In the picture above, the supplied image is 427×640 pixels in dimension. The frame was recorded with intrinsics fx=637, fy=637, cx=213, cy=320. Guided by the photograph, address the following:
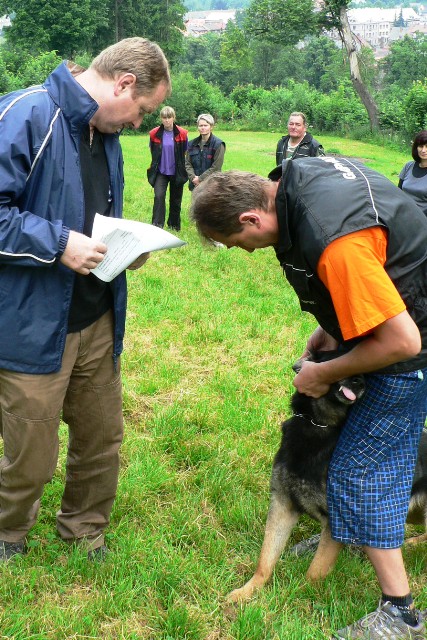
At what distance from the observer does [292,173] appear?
2.35m

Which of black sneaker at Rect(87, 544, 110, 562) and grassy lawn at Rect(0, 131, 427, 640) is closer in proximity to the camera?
grassy lawn at Rect(0, 131, 427, 640)

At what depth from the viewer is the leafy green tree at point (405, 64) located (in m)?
69.1

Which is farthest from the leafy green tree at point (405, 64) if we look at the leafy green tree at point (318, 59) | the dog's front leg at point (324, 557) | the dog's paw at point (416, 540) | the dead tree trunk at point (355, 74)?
the dog's front leg at point (324, 557)

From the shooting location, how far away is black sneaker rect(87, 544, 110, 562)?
10.1 feet

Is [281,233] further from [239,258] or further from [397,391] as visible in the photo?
[239,258]

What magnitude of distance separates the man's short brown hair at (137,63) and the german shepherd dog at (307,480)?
4.44 feet

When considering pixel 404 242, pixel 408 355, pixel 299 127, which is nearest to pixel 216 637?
pixel 408 355

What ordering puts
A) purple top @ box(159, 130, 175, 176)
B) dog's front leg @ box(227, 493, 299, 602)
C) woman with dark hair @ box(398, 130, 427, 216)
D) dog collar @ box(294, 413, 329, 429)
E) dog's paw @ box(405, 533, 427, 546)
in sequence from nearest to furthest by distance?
dog collar @ box(294, 413, 329, 429), dog's front leg @ box(227, 493, 299, 602), dog's paw @ box(405, 533, 427, 546), woman with dark hair @ box(398, 130, 427, 216), purple top @ box(159, 130, 175, 176)

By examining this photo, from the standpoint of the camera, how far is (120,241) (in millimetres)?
2557

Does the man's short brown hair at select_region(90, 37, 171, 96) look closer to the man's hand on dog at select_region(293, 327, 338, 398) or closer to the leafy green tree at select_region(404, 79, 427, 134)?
the man's hand on dog at select_region(293, 327, 338, 398)

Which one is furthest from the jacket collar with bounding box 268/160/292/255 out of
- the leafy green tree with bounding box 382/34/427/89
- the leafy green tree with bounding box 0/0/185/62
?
the leafy green tree with bounding box 382/34/427/89

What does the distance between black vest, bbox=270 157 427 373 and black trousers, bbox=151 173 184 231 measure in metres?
8.31

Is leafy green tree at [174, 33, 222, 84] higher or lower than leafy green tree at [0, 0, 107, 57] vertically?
lower

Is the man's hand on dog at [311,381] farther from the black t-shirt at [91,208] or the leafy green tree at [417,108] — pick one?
the leafy green tree at [417,108]
